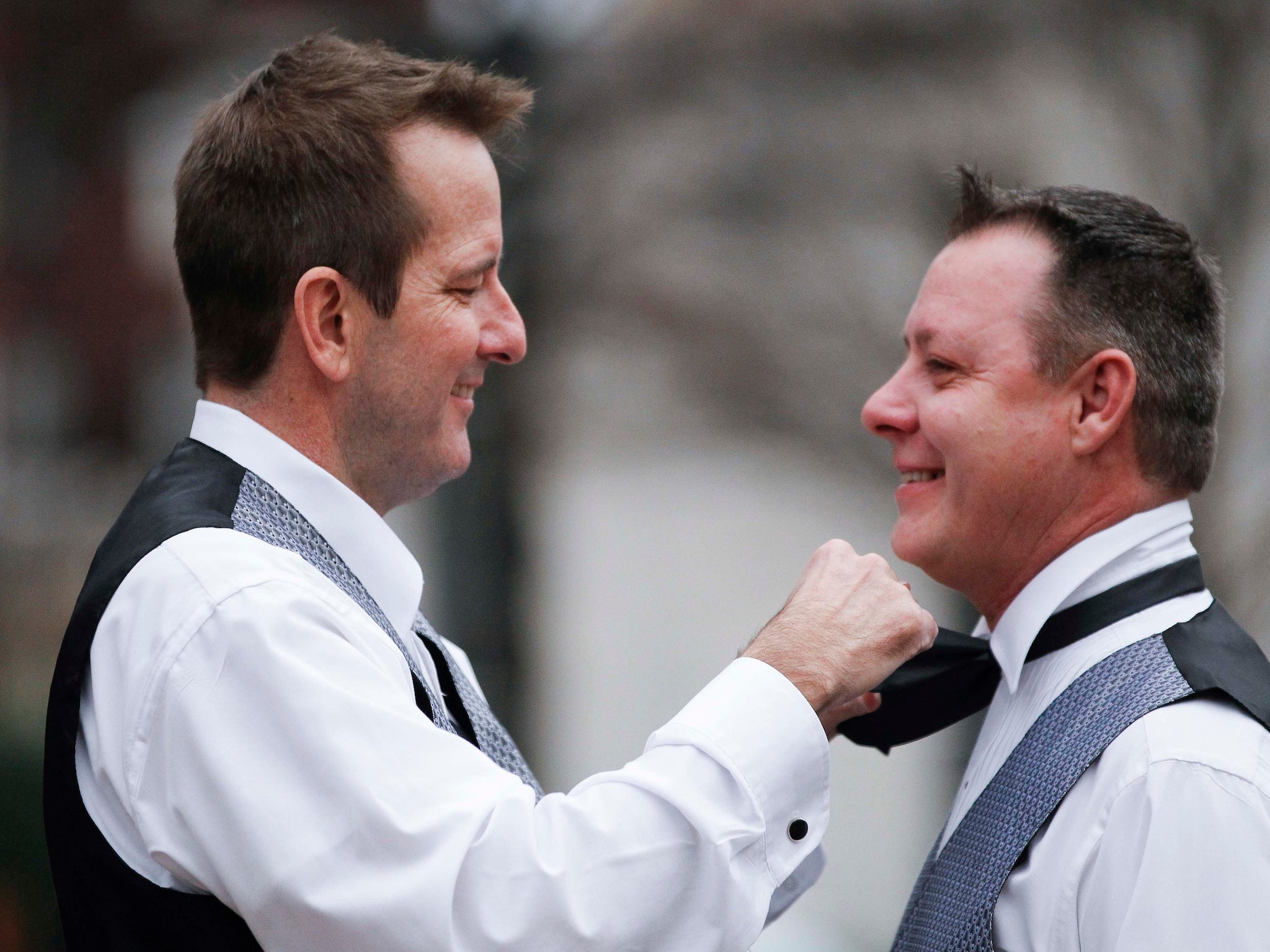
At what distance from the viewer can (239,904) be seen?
166 cm

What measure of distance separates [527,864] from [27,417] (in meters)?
3.85

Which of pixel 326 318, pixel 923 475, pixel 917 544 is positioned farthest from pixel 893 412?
pixel 326 318

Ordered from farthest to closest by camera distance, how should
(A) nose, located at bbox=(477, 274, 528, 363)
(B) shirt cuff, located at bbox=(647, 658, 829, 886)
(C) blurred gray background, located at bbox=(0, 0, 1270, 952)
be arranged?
(C) blurred gray background, located at bbox=(0, 0, 1270, 952), (A) nose, located at bbox=(477, 274, 528, 363), (B) shirt cuff, located at bbox=(647, 658, 829, 886)

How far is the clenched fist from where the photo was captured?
1890 mm

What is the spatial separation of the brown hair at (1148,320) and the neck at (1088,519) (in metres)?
0.03

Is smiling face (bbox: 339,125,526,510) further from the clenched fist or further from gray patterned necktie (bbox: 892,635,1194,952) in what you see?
gray patterned necktie (bbox: 892,635,1194,952)

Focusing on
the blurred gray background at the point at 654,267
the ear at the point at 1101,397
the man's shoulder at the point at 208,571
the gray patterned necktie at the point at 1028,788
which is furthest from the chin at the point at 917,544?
the blurred gray background at the point at 654,267

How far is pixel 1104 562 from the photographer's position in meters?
2.26

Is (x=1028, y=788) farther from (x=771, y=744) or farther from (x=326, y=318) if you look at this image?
(x=326, y=318)

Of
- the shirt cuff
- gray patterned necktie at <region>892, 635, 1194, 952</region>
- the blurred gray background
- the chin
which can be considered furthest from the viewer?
the blurred gray background

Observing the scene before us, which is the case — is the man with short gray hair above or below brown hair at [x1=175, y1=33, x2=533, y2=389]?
below

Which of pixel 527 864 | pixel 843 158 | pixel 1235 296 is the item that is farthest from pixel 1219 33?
pixel 527 864

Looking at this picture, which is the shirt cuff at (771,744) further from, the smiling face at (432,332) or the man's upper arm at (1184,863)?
the smiling face at (432,332)

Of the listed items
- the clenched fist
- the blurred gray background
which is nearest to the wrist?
the clenched fist
